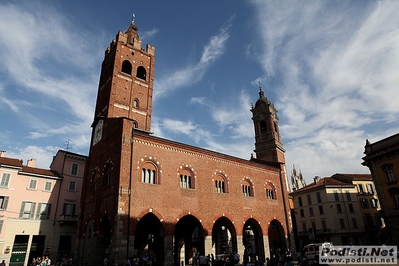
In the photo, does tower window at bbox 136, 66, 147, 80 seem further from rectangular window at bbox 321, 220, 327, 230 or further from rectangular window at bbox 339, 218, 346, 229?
rectangular window at bbox 339, 218, 346, 229

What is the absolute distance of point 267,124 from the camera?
39844mm

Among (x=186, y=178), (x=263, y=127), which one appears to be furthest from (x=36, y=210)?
(x=263, y=127)

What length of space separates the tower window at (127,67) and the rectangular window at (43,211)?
59.3 feet

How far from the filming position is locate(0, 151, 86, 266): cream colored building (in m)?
26.8

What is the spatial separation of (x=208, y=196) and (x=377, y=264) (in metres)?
13.7

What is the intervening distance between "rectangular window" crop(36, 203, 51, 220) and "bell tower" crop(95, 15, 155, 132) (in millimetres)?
11834

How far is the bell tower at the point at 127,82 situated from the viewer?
2892cm

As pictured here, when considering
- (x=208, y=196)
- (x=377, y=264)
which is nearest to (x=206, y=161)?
(x=208, y=196)

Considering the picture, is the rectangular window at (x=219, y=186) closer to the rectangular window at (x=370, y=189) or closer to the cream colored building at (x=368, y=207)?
the cream colored building at (x=368, y=207)

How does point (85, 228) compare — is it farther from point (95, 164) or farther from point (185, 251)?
point (185, 251)

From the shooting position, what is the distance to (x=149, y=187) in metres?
21.4

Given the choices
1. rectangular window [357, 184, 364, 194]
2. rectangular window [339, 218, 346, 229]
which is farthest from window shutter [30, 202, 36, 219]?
rectangular window [357, 184, 364, 194]

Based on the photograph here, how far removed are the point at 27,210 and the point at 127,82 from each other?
58.7ft

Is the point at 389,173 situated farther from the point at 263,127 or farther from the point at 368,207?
the point at 263,127
